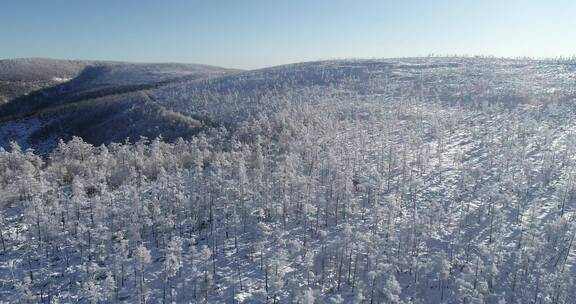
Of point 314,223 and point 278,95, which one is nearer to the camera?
point 314,223

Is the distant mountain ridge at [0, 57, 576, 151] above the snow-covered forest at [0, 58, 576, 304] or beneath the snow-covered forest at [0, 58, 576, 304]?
above

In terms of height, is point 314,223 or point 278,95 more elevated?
point 278,95

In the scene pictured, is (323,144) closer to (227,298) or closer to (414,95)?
(227,298)

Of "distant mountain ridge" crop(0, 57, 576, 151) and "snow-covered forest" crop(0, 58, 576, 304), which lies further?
"distant mountain ridge" crop(0, 57, 576, 151)

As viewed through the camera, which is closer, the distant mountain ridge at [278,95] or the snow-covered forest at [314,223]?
the snow-covered forest at [314,223]

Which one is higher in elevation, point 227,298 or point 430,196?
point 430,196

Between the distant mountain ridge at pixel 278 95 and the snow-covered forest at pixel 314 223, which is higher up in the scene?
the distant mountain ridge at pixel 278 95

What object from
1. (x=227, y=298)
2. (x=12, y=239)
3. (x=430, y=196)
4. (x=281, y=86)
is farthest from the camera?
(x=281, y=86)

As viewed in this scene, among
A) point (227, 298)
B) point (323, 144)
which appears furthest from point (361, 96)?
point (227, 298)
